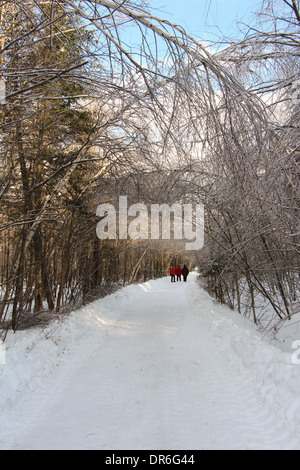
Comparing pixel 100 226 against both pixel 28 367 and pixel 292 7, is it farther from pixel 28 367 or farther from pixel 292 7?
pixel 292 7

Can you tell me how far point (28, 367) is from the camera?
482 cm

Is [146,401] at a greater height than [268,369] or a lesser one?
lesser

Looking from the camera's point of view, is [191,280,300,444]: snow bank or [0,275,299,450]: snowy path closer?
[0,275,299,450]: snowy path

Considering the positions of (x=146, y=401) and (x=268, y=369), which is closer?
(x=146, y=401)

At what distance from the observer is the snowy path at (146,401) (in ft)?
10.3

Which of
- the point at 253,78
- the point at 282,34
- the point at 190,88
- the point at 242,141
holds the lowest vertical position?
the point at 242,141

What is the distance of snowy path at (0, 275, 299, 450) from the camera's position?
10.3ft

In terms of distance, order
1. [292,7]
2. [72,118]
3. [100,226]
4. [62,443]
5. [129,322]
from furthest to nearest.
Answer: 1. [100,226]
2. [72,118]
3. [129,322]
4. [292,7]
5. [62,443]

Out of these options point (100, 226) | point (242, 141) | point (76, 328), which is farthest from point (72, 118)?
point (242, 141)

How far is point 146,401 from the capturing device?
13.3 feet

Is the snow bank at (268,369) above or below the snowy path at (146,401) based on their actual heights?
above

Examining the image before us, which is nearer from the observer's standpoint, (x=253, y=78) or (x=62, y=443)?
(x=62, y=443)

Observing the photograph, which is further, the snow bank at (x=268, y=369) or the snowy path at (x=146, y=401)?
the snow bank at (x=268, y=369)

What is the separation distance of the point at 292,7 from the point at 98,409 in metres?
5.56
